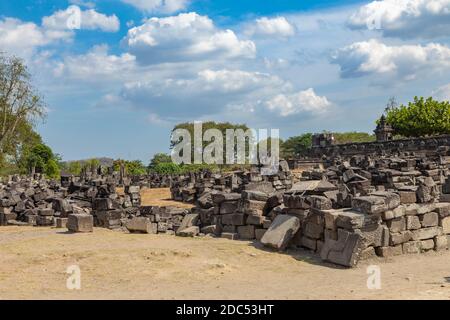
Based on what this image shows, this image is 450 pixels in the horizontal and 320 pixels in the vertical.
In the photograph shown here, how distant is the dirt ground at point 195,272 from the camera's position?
27.7ft

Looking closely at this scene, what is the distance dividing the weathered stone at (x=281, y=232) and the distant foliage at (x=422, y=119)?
158 ft

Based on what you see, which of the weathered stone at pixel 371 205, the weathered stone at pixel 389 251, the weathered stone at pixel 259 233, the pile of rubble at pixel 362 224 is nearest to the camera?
the pile of rubble at pixel 362 224

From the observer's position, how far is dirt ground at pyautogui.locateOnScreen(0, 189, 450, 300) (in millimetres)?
8438

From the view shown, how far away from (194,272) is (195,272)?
19 mm

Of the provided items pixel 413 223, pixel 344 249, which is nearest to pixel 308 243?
pixel 344 249

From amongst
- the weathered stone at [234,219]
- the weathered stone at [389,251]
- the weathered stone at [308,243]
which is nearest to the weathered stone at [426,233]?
the weathered stone at [389,251]

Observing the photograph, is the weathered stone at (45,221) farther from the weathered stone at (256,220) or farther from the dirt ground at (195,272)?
the weathered stone at (256,220)

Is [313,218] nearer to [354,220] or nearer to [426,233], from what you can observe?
[354,220]

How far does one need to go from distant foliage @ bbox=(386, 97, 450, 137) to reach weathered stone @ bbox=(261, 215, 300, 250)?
1896 inches

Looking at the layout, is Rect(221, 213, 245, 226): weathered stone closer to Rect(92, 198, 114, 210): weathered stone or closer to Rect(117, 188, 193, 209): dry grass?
Rect(92, 198, 114, 210): weathered stone

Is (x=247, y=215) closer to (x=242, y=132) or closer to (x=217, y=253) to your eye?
(x=217, y=253)

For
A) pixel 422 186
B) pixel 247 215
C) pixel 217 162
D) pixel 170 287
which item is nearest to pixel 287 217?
pixel 247 215

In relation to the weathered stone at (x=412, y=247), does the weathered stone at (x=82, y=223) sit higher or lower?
higher
